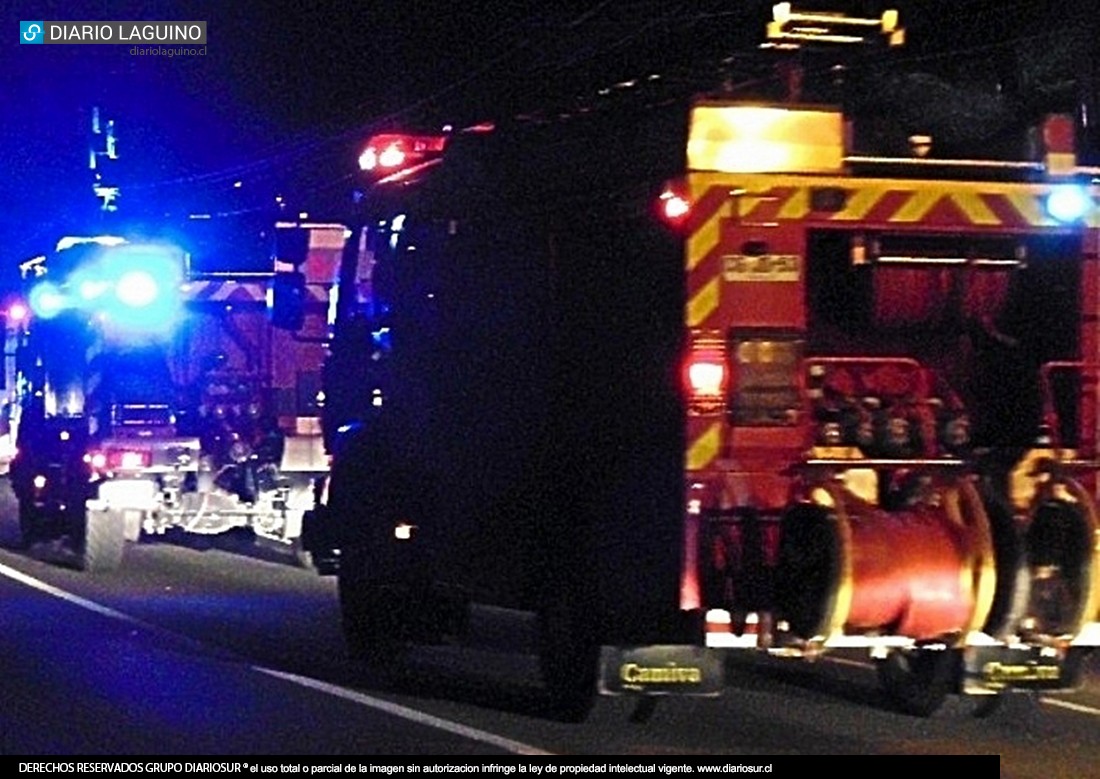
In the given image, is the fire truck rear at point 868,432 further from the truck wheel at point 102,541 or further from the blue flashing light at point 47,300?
the blue flashing light at point 47,300

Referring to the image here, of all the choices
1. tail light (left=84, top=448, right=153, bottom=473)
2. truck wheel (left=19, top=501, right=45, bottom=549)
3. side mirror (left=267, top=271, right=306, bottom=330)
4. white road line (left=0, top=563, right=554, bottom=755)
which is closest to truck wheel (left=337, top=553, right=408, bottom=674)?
white road line (left=0, top=563, right=554, bottom=755)

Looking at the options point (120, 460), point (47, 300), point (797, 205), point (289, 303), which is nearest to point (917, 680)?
point (797, 205)

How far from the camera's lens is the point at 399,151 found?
1494cm

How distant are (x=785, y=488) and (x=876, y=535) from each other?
490 mm

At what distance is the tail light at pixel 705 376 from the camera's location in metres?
11.5

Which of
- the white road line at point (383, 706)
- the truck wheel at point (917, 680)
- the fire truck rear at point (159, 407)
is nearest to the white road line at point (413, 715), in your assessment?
the white road line at point (383, 706)

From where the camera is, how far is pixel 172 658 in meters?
15.2

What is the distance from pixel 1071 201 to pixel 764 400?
1.92 metres

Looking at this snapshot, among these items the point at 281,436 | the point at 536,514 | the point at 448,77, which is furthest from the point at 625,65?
the point at 536,514

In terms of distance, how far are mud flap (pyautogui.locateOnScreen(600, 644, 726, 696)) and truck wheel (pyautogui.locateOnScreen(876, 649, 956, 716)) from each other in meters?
1.58

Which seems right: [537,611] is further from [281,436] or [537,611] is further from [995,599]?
[281,436]

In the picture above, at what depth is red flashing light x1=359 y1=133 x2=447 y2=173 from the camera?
48.2 ft

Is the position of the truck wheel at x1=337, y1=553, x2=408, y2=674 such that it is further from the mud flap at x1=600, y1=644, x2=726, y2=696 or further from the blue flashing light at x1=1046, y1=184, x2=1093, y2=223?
the blue flashing light at x1=1046, y1=184, x2=1093, y2=223

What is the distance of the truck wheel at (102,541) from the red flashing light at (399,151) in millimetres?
7581
